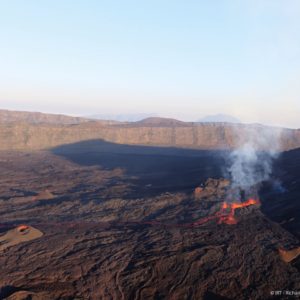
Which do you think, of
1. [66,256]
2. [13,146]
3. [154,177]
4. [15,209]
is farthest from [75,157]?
[66,256]

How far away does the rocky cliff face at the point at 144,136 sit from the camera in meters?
74.1

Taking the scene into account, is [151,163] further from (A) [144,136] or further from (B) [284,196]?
(A) [144,136]

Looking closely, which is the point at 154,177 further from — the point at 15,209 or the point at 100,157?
the point at 100,157

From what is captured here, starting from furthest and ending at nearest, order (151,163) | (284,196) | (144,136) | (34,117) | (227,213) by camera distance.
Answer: (34,117) < (144,136) < (151,163) < (284,196) < (227,213)

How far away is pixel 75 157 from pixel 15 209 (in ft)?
112

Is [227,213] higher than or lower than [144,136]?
lower

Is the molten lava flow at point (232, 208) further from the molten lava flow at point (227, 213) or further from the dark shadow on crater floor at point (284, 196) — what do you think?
the dark shadow on crater floor at point (284, 196)

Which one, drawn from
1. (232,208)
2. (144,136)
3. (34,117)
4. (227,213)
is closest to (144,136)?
(144,136)

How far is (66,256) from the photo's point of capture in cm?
1844

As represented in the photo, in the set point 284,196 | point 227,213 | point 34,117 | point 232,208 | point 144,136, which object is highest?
point 34,117

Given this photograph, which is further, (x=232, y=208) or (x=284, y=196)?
(x=284, y=196)

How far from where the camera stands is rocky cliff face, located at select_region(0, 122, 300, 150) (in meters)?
74.1

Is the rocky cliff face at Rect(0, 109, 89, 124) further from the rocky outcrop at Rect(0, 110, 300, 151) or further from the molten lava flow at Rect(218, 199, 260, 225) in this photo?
the molten lava flow at Rect(218, 199, 260, 225)

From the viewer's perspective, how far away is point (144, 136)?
273 ft
